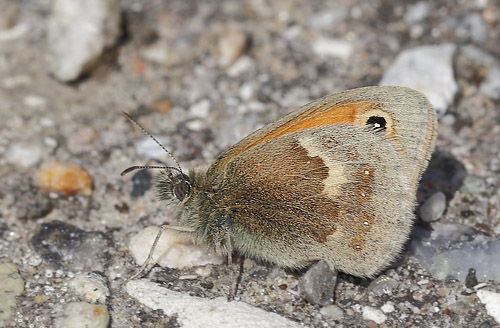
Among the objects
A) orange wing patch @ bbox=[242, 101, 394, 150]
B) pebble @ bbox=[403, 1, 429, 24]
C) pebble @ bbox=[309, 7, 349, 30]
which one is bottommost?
pebble @ bbox=[309, 7, 349, 30]

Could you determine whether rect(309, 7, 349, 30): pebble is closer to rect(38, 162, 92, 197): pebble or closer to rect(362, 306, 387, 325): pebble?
rect(38, 162, 92, 197): pebble

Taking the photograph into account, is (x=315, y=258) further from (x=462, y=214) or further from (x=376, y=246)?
(x=462, y=214)

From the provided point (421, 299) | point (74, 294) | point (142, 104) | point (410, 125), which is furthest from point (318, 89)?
point (74, 294)

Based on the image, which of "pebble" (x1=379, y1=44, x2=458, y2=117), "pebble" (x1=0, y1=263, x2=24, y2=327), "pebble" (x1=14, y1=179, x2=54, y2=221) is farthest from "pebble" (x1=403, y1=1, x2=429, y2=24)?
"pebble" (x1=0, y1=263, x2=24, y2=327)

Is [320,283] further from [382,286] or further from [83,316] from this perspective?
[83,316]

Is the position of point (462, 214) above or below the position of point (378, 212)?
below

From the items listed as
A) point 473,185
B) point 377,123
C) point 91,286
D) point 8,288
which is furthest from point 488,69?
point 8,288
